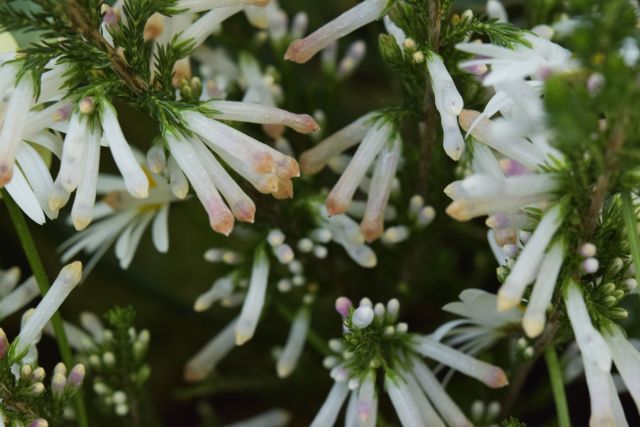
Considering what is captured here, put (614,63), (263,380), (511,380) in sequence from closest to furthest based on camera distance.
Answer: (614,63), (511,380), (263,380)

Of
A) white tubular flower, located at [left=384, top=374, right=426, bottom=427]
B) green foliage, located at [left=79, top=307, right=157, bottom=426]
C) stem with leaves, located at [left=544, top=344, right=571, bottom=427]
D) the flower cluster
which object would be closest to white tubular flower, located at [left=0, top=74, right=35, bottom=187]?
the flower cluster

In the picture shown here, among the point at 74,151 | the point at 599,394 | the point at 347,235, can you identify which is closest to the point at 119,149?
the point at 74,151

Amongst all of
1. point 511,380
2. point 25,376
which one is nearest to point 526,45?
point 511,380

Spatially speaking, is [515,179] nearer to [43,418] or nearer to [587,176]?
[587,176]

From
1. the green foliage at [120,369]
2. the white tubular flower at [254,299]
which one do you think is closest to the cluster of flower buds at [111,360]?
the green foliage at [120,369]

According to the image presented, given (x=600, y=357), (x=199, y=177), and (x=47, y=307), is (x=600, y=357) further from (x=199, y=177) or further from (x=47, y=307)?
(x=47, y=307)

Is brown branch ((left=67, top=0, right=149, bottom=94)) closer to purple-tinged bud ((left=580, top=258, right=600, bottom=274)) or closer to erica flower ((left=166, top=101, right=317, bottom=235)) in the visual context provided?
erica flower ((left=166, top=101, right=317, bottom=235))
